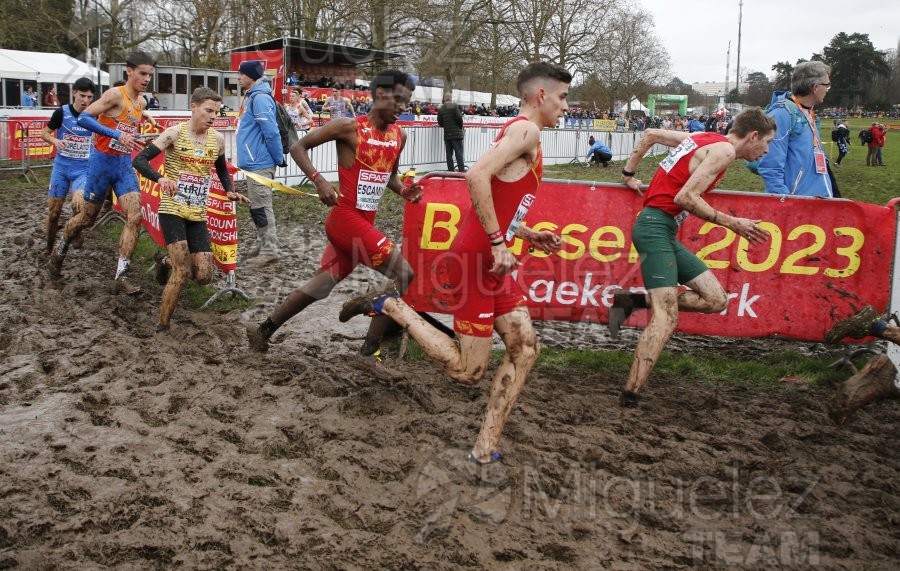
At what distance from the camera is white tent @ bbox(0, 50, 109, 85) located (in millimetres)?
27719

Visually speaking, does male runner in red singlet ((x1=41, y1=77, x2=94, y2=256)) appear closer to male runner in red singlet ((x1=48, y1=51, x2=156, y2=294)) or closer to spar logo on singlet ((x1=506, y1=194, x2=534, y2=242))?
male runner in red singlet ((x1=48, y1=51, x2=156, y2=294))

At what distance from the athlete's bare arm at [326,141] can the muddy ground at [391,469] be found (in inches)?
54.2

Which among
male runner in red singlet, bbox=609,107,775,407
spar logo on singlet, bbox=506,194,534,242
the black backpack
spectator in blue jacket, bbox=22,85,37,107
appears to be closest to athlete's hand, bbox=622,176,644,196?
male runner in red singlet, bbox=609,107,775,407

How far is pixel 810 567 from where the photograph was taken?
324cm

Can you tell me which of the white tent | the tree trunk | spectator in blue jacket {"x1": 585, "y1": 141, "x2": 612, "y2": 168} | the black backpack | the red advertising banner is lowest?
the tree trunk

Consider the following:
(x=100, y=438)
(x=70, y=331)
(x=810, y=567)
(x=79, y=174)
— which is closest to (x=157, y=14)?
(x=79, y=174)

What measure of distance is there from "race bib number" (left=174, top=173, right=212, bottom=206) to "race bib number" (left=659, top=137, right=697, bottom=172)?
3862mm

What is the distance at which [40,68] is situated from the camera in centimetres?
2906

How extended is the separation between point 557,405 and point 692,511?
59.7 inches

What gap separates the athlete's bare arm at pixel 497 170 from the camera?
3701 millimetres

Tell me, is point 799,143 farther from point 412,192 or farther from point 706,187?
point 412,192

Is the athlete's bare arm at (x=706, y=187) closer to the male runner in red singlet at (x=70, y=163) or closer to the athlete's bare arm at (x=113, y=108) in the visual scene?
the athlete's bare arm at (x=113, y=108)

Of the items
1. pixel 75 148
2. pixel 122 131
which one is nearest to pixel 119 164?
pixel 122 131

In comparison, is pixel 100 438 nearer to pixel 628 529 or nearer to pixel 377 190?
pixel 377 190
